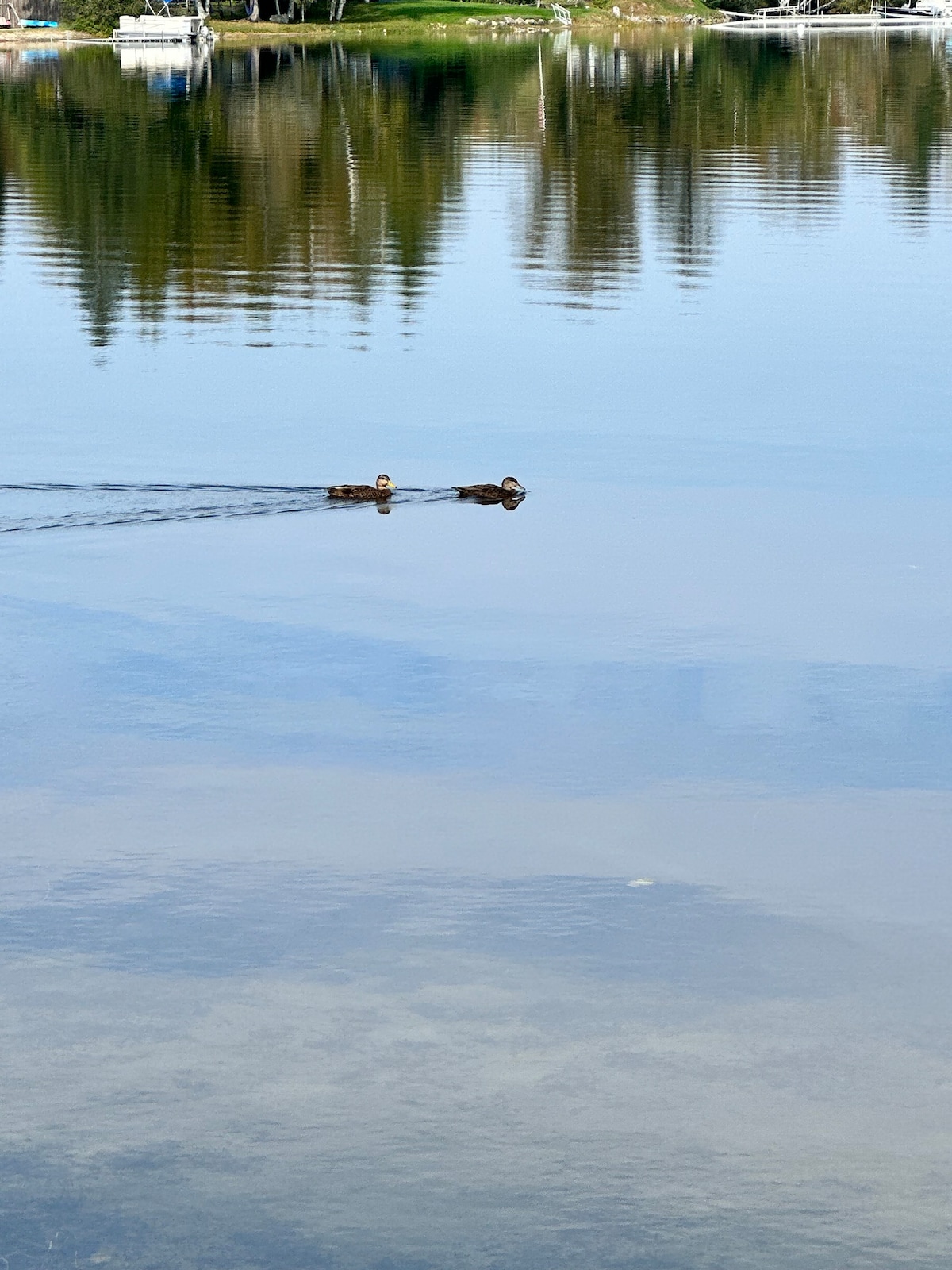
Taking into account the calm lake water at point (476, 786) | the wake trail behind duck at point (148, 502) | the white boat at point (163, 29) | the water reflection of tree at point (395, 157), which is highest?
the white boat at point (163, 29)

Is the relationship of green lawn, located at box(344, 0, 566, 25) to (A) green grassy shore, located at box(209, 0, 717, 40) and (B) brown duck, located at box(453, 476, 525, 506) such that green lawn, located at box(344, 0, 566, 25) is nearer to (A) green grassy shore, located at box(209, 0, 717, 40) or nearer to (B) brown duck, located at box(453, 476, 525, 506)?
(A) green grassy shore, located at box(209, 0, 717, 40)

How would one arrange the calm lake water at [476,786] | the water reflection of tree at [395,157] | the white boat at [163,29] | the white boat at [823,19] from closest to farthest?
the calm lake water at [476,786] → the water reflection of tree at [395,157] → the white boat at [163,29] → the white boat at [823,19]

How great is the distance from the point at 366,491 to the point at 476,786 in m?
8.59

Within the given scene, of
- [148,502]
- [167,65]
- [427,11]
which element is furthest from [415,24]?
[148,502]

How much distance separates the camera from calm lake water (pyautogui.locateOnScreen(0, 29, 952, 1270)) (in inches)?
396

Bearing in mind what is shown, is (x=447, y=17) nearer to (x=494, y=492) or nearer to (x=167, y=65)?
(x=167, y=65)

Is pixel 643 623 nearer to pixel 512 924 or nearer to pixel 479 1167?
pixel 512 924

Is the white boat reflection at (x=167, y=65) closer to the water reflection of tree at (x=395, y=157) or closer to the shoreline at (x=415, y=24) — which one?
the water reflection of tree at (x=395, y=157)

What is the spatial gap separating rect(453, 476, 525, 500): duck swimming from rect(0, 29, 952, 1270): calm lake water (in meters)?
0.22

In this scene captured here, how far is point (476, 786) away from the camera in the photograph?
15109 mm

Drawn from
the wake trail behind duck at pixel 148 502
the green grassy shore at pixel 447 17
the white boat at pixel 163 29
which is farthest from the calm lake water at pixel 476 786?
the green grassy shore at pixel 447 17

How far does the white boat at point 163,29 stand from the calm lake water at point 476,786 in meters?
116

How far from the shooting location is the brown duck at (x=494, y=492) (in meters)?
23.1

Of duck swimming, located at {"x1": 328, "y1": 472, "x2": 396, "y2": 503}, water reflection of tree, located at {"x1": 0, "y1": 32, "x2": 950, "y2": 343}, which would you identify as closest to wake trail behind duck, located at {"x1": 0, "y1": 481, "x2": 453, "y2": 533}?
duck swimming, located at {"x1": 328, "y1": 472, "x2": 396, "y2": 503}
